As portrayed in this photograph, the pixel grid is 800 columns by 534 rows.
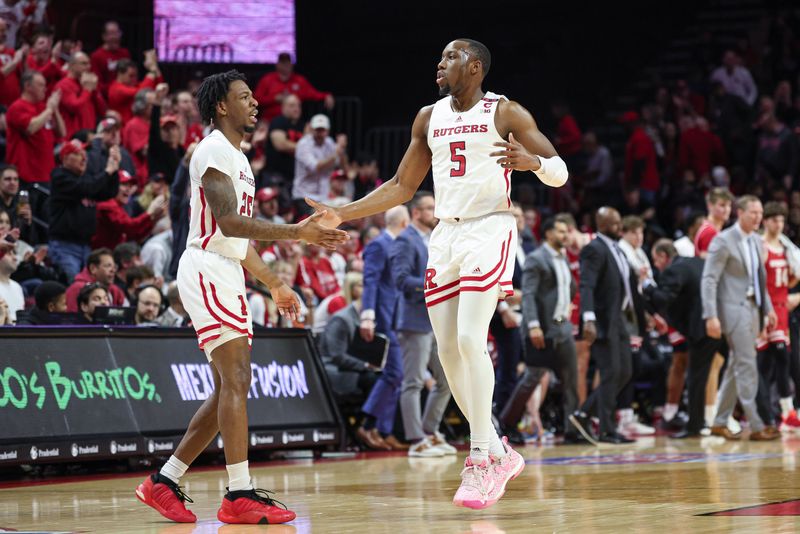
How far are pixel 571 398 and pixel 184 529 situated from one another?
6.94m

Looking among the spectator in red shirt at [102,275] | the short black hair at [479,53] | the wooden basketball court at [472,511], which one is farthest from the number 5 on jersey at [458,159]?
the spectator in red shirt at [102,275]

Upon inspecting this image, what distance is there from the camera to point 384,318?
469 inches

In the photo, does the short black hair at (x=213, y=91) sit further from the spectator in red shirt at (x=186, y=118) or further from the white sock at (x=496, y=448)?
the spectator in red shirt at (x=186, y=118)

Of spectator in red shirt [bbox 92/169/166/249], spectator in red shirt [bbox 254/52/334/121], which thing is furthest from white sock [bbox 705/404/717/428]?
spectator in red shirt [bbox 254/52/334/121]

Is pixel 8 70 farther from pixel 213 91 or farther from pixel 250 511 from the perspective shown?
pixel 250 511

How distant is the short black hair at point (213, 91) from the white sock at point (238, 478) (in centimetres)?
179

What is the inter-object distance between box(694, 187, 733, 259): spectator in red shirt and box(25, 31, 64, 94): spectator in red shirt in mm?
7776

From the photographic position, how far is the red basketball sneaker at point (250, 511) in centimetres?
600

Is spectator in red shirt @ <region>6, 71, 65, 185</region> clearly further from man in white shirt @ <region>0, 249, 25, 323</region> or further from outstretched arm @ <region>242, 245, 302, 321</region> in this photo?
outstretched arm @ <region>242, 245, 302, 321</region>

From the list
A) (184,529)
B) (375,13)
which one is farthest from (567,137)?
(184,529)

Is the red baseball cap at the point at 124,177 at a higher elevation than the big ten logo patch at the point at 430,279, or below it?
higher

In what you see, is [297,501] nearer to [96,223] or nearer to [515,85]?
[96,223]

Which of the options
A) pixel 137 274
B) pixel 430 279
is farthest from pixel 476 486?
pixel 137 274

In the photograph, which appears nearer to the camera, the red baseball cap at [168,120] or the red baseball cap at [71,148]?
the red baseball cap at [71,148]
